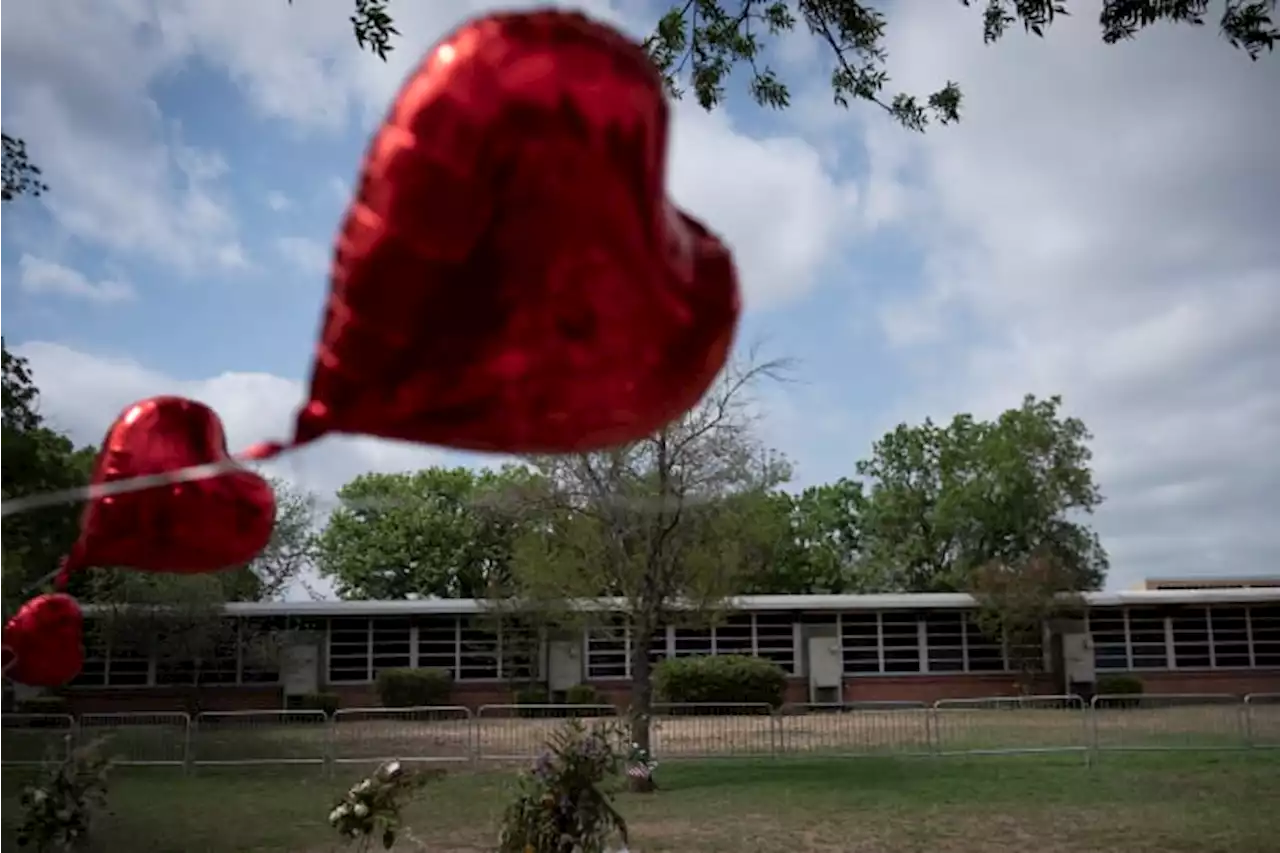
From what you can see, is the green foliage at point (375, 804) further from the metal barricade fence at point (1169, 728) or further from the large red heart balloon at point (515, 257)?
the metal barricade fence at point (1169, 728)

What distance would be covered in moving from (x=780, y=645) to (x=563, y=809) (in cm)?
2325

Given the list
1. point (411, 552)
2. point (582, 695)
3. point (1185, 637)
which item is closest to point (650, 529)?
point (582, 695)

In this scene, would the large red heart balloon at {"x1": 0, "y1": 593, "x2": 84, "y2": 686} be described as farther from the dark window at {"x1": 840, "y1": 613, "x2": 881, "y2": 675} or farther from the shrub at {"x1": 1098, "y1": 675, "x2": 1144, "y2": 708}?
the shrub at {"x1": 1098, "y1": 675, "x2": 1144, "y2": 708}

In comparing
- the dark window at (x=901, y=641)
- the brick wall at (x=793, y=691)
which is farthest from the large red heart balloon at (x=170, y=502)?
the dark window at (x=901, y=641)

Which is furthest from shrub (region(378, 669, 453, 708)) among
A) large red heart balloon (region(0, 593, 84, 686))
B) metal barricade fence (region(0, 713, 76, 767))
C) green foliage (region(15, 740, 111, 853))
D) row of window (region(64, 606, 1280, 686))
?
large red heart balloon (region(0, 593, 84, 686))

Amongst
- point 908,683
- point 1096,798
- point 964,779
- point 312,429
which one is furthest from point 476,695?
point 312,429

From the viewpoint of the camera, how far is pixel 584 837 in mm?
7121

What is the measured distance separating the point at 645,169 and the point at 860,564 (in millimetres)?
44172

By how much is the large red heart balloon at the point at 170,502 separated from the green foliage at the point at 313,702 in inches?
985

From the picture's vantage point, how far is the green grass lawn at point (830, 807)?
10.4 meters

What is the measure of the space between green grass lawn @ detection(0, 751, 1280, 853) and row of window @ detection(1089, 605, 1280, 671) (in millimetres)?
15063

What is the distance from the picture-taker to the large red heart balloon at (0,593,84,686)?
202 inches

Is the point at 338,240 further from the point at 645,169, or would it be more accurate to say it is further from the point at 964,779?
the point at 964,779

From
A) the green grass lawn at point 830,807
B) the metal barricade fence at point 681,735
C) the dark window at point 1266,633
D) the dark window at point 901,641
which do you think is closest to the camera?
the green grass lawn at point 830,807
